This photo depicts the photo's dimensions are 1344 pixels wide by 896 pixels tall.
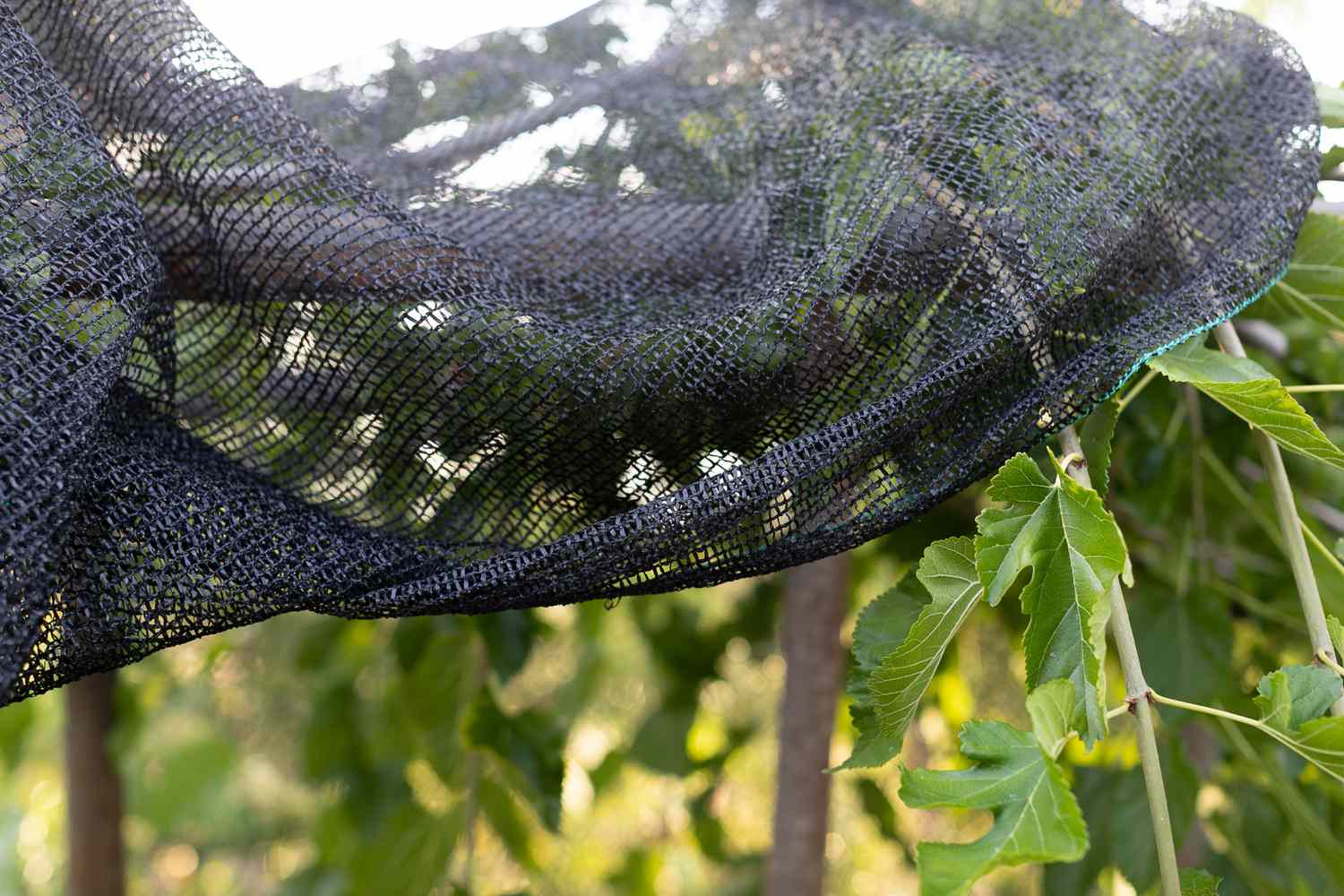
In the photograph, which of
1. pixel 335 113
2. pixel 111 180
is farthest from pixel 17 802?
pixel 111 180

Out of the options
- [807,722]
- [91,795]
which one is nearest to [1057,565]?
[807,722]

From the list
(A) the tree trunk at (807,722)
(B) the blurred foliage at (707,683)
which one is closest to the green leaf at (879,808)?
(B) the blurred foliage at (707,683)

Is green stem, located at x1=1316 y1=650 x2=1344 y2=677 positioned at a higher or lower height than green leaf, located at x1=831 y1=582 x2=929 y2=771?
higher

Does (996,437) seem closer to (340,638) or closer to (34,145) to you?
(34,145)

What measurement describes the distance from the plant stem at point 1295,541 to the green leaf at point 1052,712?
96 millimetres

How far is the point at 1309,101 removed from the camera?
1.38 ft

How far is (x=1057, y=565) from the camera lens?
296 millimetres

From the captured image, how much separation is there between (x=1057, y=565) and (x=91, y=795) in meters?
0.82

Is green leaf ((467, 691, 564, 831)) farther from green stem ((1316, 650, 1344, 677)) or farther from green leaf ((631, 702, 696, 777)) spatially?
green stem ((1316, 650, 1344, 677))

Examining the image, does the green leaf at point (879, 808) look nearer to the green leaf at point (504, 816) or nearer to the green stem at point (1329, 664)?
the green leaf at point (504, 816)

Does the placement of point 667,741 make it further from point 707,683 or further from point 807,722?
point 807,722

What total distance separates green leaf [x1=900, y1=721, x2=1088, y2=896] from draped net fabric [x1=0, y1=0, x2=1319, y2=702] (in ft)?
0.32

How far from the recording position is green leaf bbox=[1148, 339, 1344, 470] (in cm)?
32

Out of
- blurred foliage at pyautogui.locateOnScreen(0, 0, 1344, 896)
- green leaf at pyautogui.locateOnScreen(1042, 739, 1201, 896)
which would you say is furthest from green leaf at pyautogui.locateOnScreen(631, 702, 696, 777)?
green leaf at pyautogui.locateOnScreen(1042, 739, 1201, 896)
